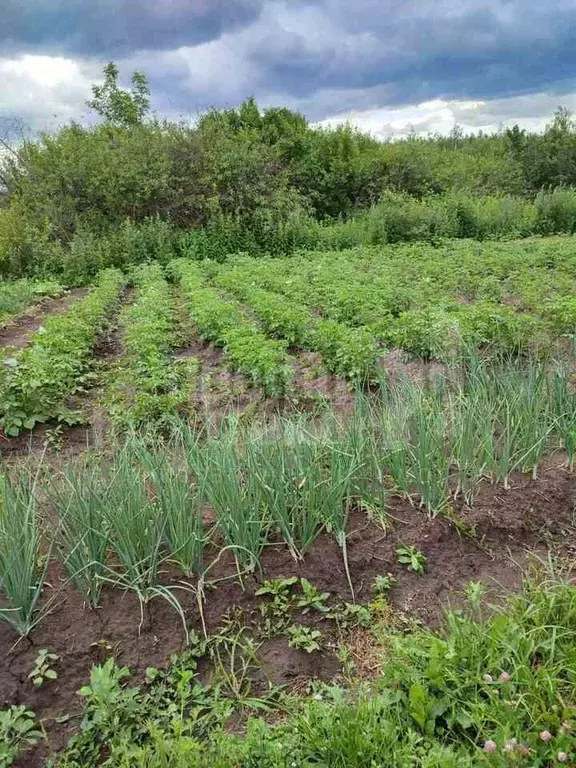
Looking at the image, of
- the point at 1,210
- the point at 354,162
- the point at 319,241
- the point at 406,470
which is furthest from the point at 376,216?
the point at 406,470

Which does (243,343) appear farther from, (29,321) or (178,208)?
(178,208)

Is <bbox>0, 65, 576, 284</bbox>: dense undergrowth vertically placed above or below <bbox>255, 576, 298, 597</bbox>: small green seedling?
above

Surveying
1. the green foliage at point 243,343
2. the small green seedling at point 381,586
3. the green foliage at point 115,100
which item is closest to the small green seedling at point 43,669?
the small green seedling at point 381,586

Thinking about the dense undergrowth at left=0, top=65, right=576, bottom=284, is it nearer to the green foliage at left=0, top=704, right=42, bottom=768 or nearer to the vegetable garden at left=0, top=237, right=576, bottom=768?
the vegetable garden at left=0, top=237, right=576, bottom=768

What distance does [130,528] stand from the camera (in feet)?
7.98

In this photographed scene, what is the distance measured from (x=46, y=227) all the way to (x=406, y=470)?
15.6 m

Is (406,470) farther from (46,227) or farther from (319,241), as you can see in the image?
(46,227)

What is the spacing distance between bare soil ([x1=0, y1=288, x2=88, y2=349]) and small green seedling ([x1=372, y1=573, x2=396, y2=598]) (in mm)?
6229

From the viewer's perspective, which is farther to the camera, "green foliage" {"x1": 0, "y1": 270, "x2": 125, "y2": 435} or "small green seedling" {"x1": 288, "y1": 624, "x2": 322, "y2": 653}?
"green foliage" {"x1": 0, "y1": 270, "x2": 125, "y2": 435}

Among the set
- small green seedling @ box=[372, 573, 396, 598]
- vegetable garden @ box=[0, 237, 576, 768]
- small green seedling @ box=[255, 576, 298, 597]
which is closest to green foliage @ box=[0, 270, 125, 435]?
vegetable garden @ box=[0, 237, 576, 768]

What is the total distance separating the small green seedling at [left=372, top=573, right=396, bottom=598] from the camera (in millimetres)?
2637

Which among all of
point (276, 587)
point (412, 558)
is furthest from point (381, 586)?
point (276, 587)

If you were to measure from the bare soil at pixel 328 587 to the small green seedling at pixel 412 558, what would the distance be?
0.11 ft

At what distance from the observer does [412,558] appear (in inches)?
109
